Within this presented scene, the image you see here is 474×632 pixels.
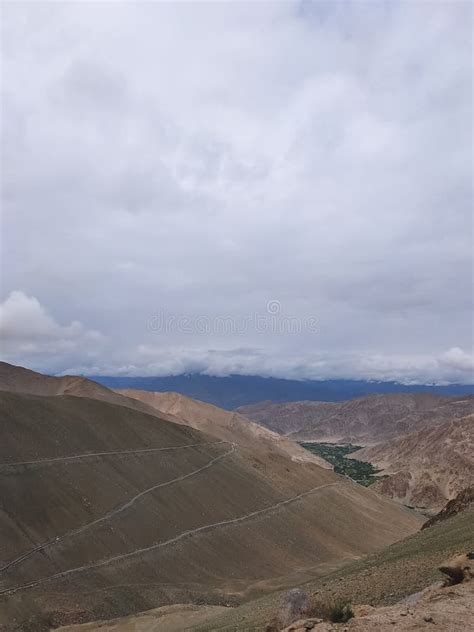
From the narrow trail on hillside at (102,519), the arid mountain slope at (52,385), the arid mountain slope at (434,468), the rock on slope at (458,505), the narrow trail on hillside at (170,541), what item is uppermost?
the arid mountain slope at (52,385)

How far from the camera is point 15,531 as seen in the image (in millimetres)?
38312

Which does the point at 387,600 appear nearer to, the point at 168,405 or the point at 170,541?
the point at 170,541

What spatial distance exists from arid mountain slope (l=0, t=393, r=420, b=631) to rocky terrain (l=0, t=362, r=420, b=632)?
0.13 metres

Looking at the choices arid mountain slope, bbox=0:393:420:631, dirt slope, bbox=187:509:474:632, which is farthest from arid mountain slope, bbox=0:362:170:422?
dirt slope, bbox=187:509:474:632

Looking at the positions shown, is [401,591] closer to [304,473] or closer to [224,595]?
[224,595]

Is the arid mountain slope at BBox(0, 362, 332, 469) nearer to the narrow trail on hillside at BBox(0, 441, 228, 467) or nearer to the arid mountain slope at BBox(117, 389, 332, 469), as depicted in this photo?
the arid mountain slope at BBox(117, 389, 332, 469)

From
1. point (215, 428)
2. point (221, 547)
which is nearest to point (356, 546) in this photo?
point (221, 547)

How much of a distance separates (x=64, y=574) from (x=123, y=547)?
6.43m

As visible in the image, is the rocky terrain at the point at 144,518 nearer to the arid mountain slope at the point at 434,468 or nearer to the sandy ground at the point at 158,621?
the sandy ground at the point at 158,621

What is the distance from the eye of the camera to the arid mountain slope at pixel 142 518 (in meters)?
35.9

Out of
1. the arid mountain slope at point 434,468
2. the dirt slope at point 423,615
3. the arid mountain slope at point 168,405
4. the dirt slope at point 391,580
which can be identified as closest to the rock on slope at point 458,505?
the dirt slope at point 391,580

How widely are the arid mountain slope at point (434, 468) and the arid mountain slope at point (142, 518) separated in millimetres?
34495

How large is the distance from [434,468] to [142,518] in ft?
289

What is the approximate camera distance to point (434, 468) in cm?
11794
